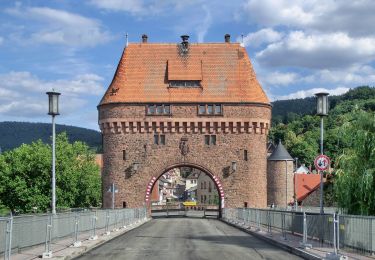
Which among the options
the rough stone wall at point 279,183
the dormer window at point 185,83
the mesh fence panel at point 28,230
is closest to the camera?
the mesh fence panel at point 28,230

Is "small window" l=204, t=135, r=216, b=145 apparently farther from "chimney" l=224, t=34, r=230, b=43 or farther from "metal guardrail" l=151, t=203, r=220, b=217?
"chimney" l=224, t=34, r=230, b=43

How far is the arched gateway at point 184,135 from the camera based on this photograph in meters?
56.6

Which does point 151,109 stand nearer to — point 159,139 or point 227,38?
point 159,139

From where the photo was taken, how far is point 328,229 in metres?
20.3

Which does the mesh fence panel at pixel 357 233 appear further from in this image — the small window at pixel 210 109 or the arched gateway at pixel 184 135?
the small window at pixel 210 109

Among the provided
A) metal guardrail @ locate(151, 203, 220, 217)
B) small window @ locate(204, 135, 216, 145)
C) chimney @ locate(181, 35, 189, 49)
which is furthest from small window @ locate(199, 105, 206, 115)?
metal guardrail @ locate(151, 203, 220, 217)

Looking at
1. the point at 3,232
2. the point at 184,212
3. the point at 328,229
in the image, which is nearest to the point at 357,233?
the point at 328,229

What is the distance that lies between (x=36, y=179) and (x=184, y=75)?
21.0 meters

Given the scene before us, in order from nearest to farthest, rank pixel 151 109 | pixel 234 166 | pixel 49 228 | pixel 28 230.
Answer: pixel 28 230
pixel 49 228
pixel 234 166
pixel 151 109

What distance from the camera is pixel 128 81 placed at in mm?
58094

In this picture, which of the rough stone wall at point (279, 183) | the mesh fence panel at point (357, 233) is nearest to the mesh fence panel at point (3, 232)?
the mesh fence panel at point (357, 233)

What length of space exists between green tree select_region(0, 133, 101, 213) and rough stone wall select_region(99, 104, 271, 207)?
1143 cm

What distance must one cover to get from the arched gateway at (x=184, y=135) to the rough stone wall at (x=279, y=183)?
13.9 meters

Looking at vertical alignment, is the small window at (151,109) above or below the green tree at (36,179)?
above
